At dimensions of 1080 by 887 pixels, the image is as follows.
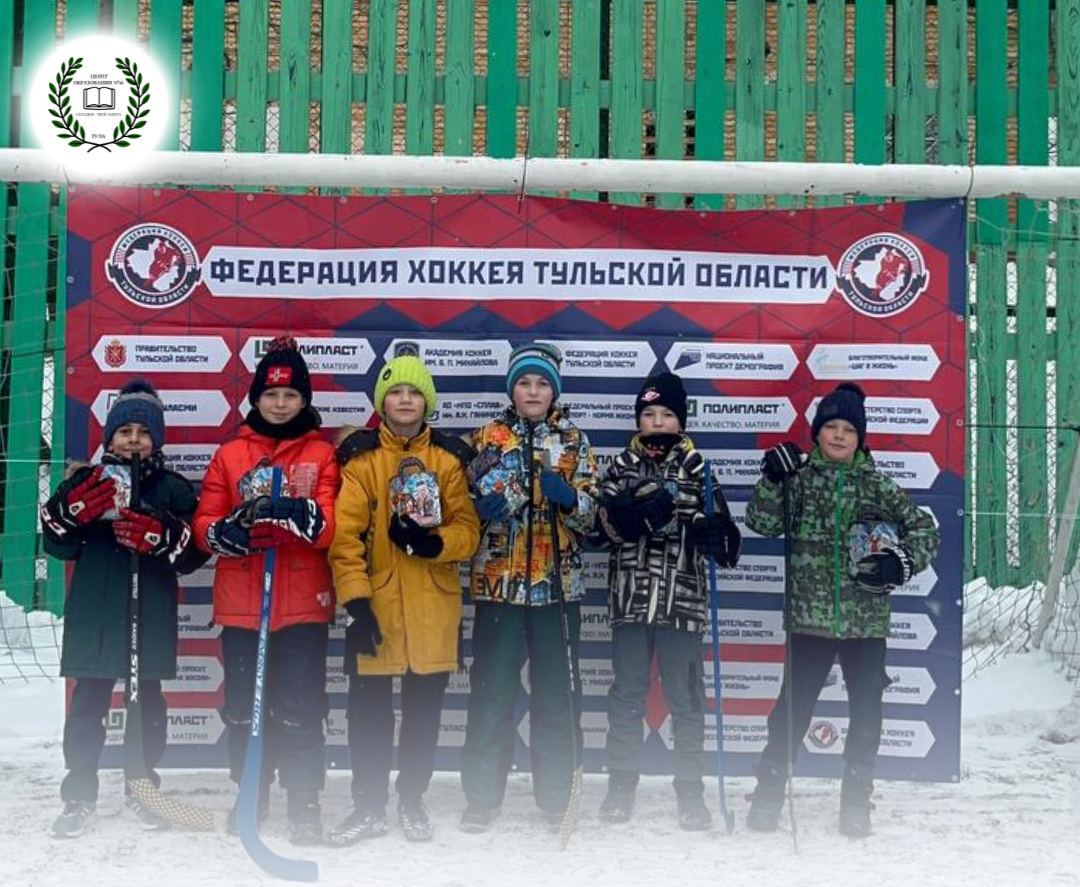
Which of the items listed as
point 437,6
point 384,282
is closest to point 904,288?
point 384,282

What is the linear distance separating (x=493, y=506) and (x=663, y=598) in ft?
2.19

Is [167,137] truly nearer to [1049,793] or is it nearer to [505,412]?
[505,412]

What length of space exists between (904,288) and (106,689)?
320 cm

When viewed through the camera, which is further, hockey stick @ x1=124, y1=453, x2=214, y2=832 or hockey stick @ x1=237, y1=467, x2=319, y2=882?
hockey stick @ x1=124, y1=453, x2=214, y2=832

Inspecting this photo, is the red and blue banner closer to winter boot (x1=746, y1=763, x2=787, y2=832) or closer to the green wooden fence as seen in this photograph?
winter boot (x1=746, y1=763, x2=787, y2=832)

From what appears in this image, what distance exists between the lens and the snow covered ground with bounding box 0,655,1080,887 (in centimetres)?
386

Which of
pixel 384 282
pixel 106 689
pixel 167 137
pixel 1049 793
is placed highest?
pixel 167 137

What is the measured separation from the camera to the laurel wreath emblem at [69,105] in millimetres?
7578

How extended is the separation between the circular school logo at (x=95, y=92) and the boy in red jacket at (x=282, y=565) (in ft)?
12.5

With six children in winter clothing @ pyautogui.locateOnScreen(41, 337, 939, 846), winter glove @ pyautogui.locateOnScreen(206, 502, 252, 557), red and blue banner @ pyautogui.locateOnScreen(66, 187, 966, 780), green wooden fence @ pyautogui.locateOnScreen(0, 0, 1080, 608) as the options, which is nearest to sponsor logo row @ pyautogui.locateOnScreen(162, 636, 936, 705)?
red and blue banner @ pyautogui.locateOnScreen(66, 187, 966, 780)

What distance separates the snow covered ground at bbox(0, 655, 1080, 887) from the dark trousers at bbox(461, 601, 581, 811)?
0.16m

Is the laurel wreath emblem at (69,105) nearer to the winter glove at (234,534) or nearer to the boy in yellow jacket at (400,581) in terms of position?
the boy in yellow jacket at (400,581)

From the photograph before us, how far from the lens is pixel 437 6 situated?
25.1ft

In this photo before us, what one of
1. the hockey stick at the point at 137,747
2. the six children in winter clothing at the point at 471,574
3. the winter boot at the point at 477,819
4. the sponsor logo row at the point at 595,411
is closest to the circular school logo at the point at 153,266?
the sponsor logo row at the point at 595,411
